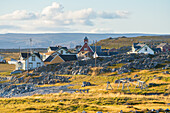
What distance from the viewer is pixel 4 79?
81125 mm

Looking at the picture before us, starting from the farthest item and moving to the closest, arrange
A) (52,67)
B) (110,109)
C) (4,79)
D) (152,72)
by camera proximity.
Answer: (52,67) → (4,79) → (152,72) → (110,109)

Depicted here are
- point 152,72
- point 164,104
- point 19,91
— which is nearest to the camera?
point 164,104

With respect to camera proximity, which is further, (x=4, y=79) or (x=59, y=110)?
(x=4, y=79)

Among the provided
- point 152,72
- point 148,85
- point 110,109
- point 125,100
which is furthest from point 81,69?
point 110,109

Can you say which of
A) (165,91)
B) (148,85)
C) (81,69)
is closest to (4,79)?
(81,69)

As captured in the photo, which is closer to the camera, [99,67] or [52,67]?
[99,67]

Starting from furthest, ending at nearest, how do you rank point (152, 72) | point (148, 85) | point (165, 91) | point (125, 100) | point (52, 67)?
point (52, 67) → point (152, 72) → point (148, 85) → point (165, 91) → point (125, 100)

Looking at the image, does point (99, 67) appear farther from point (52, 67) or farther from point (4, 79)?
point (4, 79)

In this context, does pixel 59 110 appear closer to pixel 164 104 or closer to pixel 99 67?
pixel 164 104

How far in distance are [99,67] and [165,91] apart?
3749 centimetres

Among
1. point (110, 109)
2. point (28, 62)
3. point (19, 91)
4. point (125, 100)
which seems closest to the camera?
point (110, 109)

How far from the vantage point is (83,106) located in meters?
29.2

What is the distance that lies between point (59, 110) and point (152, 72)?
130 ft

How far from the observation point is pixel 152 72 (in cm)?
6406
